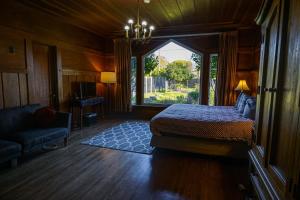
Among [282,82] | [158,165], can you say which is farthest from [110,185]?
[282,82]

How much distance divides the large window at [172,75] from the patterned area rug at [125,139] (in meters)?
1.62

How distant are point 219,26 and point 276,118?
15.6 feet

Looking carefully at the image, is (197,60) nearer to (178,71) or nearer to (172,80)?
(178,71)

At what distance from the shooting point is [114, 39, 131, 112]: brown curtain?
5.92 meters

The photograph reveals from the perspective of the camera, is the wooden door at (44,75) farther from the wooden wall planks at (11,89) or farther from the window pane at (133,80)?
the window pane at (133,80)

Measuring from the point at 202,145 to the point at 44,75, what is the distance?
384 cm

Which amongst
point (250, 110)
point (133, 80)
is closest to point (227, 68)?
point (250, 110)

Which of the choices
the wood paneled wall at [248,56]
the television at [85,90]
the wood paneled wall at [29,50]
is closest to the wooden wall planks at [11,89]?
the wood paneled wall at [29,50]

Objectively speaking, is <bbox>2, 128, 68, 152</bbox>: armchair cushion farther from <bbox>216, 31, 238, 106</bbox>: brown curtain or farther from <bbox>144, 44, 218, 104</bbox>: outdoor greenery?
<bbox>216, 31, 238, 106</bbox>: brown curtain

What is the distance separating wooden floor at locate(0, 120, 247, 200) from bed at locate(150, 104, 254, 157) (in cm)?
21

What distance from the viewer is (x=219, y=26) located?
16.7 ft

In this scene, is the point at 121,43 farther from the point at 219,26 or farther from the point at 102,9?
the point at 219,26

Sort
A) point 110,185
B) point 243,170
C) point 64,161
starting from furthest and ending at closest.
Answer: point 64,161
point 243,170
point 110,185

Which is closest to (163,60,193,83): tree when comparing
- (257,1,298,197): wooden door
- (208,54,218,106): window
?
(208,54,218,106): window
